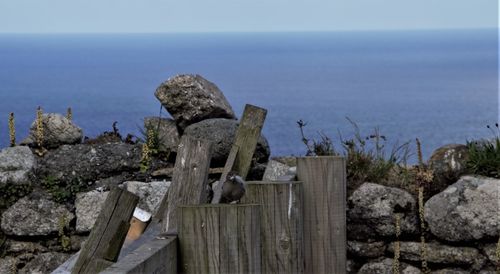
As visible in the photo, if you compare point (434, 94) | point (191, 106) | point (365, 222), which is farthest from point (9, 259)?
point (434, 94)

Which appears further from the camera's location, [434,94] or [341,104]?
[434,94]

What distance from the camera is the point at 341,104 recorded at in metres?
28.3

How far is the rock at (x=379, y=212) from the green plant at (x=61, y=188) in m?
2.52

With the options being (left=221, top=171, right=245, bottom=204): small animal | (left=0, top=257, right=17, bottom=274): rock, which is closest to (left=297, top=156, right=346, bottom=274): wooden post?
(left=221, top=171, right=245, bottom=204): small animal

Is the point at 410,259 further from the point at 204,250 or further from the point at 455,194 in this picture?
the point at 204,250

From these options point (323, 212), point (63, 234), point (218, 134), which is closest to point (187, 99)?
point (218, 134)

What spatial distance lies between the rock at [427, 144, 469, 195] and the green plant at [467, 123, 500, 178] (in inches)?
4.1

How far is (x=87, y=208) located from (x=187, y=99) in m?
1.38

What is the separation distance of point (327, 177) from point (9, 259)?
4606 millimetres

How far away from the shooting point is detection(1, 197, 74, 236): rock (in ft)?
28.7

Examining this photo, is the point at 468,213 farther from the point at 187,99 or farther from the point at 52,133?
the point at 52,133

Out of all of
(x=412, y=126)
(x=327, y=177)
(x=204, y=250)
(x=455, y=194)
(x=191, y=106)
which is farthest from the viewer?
(x=412, y=126)

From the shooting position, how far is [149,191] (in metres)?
8.72

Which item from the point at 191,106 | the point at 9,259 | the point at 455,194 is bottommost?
the point at 9,259
